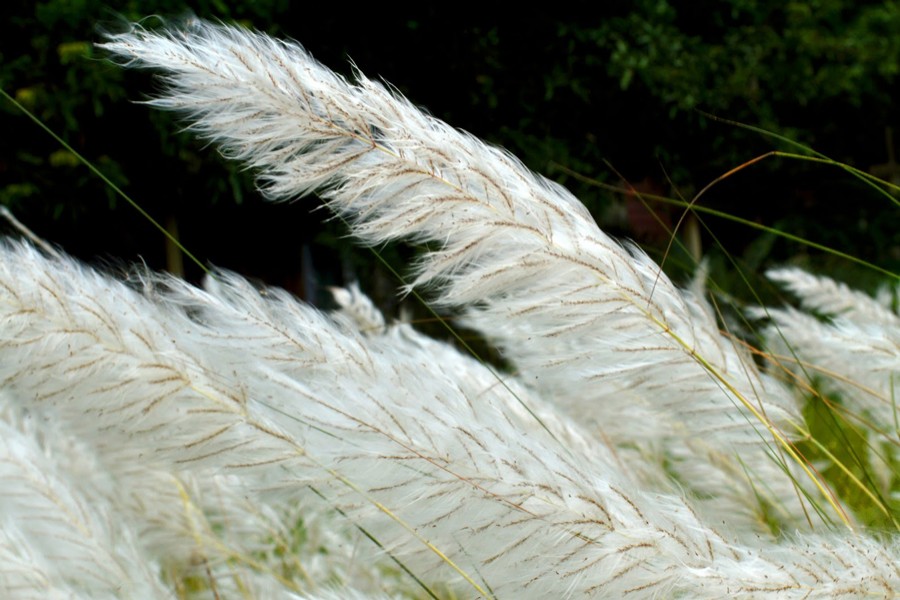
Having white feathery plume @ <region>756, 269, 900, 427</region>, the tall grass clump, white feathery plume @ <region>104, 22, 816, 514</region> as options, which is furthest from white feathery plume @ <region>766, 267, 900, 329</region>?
white feathery plume @ <region>104, 22, 816, 514</region>

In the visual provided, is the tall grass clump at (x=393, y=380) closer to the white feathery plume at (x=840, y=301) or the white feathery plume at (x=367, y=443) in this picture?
the white feathery plume at (x=367, y=443)

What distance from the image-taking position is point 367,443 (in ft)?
3.16

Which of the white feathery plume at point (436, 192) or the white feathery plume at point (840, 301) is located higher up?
the white feathery plume at point (436, 192)

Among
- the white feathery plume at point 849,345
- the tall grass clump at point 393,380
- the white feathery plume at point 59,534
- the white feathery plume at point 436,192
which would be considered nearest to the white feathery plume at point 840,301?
the white feathery plume at point 849,345

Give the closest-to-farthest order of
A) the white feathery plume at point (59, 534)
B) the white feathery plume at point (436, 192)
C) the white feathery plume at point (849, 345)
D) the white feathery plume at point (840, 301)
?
the white feathery plume at point (436, 192), the white feathery plume at point (59, 534), the white feathery plume at point (849, 345), the white feathery plume at point (840, 301)

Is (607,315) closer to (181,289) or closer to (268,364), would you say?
(268,364)

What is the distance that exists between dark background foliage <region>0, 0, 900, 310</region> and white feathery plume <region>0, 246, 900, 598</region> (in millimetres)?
1995

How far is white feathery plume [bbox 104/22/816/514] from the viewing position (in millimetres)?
983

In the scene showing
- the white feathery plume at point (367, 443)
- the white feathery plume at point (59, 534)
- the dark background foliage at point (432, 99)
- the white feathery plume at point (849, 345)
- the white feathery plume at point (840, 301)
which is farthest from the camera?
the dark background foliage at point (432, 99)

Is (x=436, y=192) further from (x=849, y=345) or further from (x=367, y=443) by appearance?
(x=849, y=345)

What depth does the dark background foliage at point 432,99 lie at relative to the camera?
167 inches

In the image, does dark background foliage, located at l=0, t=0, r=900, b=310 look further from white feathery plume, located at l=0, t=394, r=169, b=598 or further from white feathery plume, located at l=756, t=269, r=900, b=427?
white feathery plume, located at l=0, t=394, r=169, b=598

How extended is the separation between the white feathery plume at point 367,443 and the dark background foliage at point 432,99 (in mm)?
1995

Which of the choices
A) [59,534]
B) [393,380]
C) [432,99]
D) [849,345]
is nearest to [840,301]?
[849,345]
